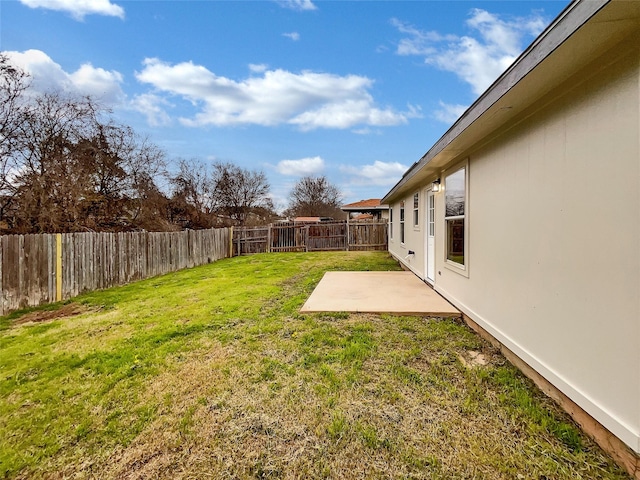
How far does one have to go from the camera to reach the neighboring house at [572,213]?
1702 millimetres

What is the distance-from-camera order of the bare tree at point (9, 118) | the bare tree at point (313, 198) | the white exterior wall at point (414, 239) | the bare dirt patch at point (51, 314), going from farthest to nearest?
the bare tree at point (313, 198)
the bare tree at point (9, 118)
the white exterior wall at point (414, 239)
the bare dirt patch at point (51, 314)

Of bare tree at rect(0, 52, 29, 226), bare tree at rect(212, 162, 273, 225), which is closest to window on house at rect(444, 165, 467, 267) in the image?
bare tree at rect(0, 52, 29, 226)

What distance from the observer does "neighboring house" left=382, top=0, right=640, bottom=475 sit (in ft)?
5.58

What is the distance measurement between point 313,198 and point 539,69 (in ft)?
113

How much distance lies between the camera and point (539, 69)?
2082mm

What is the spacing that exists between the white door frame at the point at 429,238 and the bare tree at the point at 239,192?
2101cm

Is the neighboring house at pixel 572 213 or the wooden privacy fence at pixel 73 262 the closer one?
the neighboring house at pixel 572 213

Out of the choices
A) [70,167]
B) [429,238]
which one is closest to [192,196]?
[70,167]

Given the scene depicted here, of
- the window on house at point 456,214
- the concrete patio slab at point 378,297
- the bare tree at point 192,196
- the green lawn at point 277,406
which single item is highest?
the bare tree at point 192,196

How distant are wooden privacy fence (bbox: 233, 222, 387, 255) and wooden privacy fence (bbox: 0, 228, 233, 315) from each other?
5.40 metres

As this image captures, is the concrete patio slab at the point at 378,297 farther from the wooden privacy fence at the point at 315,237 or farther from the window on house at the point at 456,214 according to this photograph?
the wooden privacy fence at the point at 315,237

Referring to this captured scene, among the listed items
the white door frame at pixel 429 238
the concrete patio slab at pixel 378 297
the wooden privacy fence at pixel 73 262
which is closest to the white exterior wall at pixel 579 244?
the concrete patio slab at pixel 378 297

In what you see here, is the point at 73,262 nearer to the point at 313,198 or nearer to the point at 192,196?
the point at 192,196

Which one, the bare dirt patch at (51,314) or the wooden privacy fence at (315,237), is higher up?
the wooden privacy fence at (315,237)
